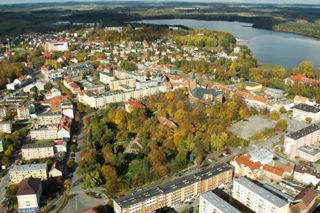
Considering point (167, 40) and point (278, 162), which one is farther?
point (167, 40)

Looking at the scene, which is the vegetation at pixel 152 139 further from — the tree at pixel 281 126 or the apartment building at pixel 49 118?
the tree at pixel 281 126

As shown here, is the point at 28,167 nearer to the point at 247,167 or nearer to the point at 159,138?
the point at 159,138

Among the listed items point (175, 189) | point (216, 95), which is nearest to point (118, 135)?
point (175, 189)

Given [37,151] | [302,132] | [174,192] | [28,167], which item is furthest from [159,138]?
[302,132]

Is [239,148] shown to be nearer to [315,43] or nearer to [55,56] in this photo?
[55,56]

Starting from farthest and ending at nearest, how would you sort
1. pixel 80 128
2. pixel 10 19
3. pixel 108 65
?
pixel 10 19 < pixel 108 65 < pixel 80 128

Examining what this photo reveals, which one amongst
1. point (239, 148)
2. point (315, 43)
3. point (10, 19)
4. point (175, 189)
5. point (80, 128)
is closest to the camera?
point (175, 189)

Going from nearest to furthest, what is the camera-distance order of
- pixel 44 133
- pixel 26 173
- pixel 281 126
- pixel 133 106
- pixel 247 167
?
1. pixel 26 173
2. pixel 247 167
3. pixel 44 133
4. pixel 281 126
5. pixel 133 106

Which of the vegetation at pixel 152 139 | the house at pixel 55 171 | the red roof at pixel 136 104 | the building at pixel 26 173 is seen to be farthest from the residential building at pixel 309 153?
the building at pixel 26 173
